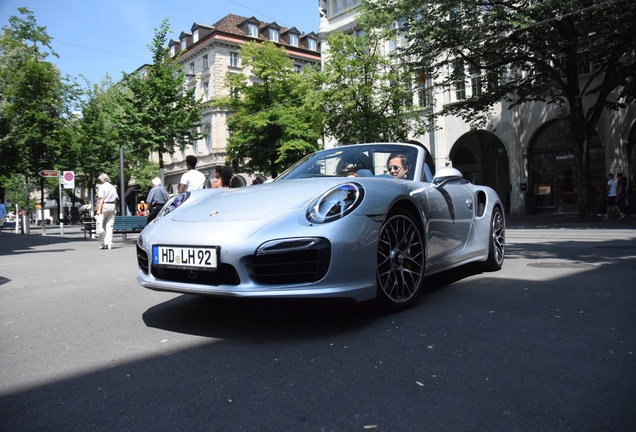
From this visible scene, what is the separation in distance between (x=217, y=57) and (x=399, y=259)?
42.9 metres

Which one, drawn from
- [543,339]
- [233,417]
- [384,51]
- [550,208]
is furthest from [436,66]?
[233,417]

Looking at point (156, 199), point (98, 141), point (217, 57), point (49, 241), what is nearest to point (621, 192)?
point (156, 199)

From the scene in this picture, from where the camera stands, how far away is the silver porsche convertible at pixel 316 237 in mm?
3006

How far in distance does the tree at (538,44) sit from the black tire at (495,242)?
11.0 metres

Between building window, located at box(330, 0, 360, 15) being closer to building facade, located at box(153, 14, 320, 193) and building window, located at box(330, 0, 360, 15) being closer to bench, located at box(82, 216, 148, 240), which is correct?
building facade, located at box(153, 14, 320, 193)

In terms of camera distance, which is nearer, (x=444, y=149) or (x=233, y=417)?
(x=233, y=417)

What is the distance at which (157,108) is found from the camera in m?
20.0

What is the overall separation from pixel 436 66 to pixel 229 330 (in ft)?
52.9

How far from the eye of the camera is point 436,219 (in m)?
4.15

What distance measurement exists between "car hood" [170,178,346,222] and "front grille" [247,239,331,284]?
1.06 ft

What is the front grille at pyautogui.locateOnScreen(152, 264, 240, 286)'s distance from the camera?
3053 millimetres

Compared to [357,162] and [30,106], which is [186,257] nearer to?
[357,162]

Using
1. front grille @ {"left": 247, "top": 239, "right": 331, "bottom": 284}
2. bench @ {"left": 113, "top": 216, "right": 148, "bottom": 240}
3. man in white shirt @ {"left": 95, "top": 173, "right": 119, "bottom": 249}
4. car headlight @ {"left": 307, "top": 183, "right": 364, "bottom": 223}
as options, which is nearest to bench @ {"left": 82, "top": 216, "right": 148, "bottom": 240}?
bench @ {"left": 113, "top": 216, "right": 148, "bottom": 240}

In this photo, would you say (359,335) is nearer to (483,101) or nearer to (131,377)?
(131,377)
